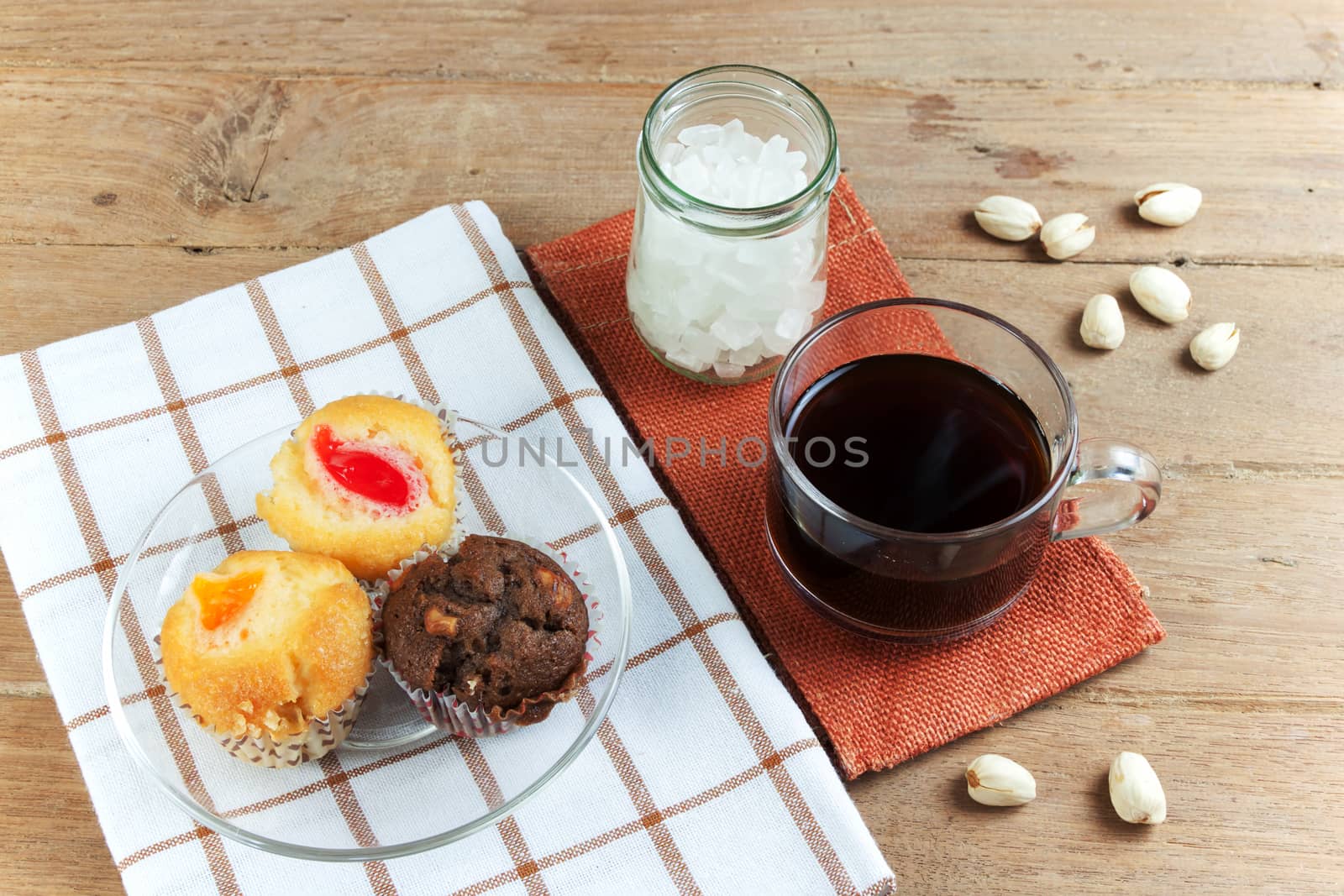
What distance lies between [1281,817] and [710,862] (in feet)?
2.50

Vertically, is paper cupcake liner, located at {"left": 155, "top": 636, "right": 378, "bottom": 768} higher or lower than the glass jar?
lower

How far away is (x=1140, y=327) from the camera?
1947 millimetres

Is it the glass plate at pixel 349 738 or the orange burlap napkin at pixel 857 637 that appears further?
the orange burlap napkin at pixel 857 637

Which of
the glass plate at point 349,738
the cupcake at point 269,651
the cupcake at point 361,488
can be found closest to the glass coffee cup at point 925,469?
the glass plate at point 349,738

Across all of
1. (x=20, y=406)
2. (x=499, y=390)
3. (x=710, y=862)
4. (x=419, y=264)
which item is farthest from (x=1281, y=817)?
(x=20, y=406)

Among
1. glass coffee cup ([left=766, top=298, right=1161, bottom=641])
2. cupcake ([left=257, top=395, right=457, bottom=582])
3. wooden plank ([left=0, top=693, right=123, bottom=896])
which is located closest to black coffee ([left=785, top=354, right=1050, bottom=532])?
glass coffee cup ([left=766, top=298, right=1161, bottom=641])

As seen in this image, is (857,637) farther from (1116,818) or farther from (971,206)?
(971,206)

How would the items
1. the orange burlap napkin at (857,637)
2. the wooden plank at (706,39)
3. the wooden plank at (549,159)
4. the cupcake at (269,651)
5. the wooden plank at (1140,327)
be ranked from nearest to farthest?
the cupcake at (269,651), the orange burlap napkin at (857,637), the wooden plank at (1140,327), the wooden plank at (549,159), the wooden plank at (706,39)

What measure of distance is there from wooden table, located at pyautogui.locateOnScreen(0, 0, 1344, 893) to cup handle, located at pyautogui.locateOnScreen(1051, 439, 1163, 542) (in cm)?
21

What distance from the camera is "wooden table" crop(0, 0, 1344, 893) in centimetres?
157

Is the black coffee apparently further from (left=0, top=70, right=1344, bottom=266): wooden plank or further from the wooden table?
(left=0, top=70, right=1344, bottom=266): wooden plank

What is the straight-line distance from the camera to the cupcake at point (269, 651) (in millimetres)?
1372

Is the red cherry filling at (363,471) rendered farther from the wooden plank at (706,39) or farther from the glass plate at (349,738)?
the wooden plank at (706,39)

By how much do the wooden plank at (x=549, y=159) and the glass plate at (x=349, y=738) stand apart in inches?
23.3
